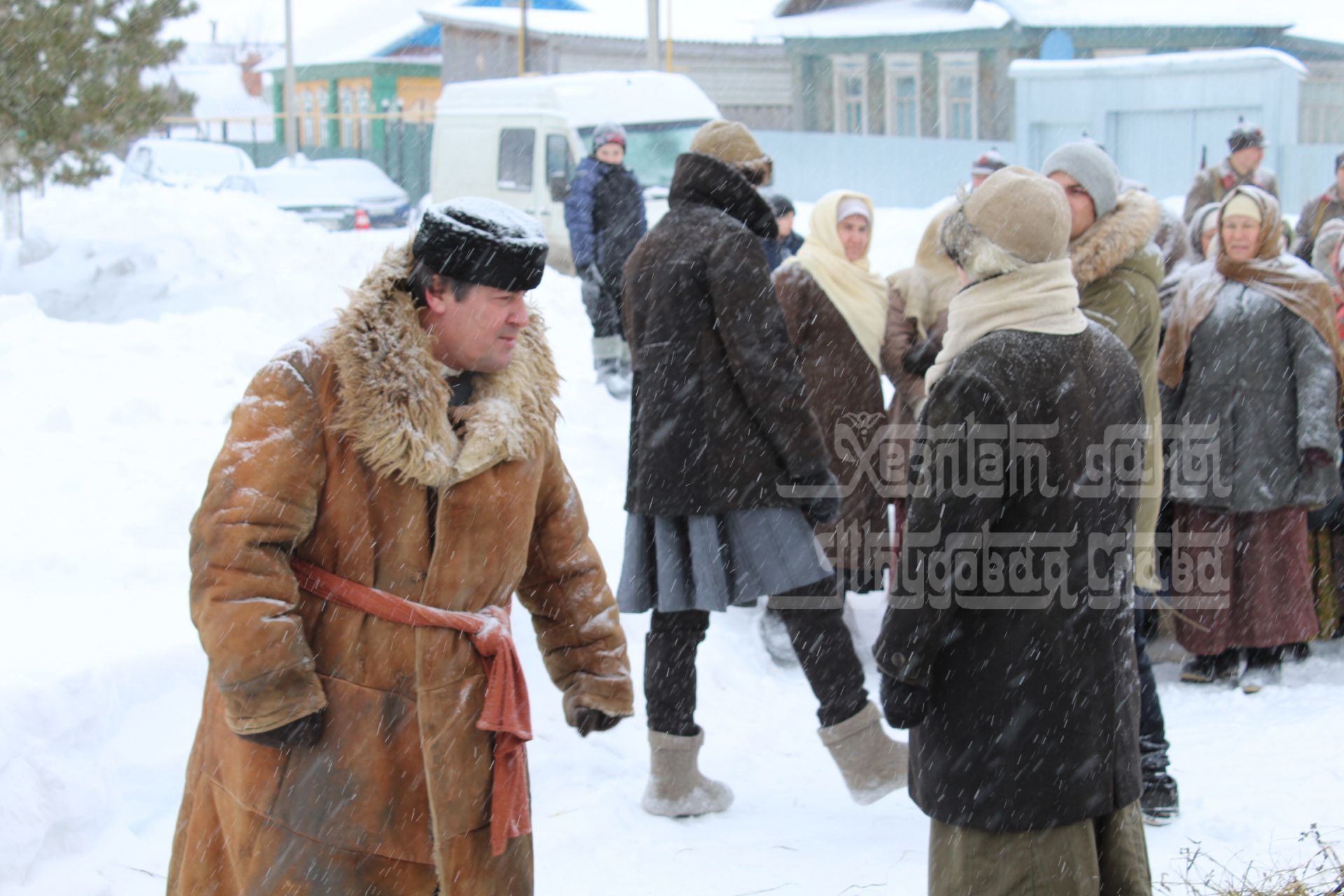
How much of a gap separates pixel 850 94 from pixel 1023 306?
3096 centimetres

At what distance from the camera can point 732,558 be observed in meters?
4.32

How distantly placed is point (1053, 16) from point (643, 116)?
16.5 m

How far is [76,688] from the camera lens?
3.94 metres

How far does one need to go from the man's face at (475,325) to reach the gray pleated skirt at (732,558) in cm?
167

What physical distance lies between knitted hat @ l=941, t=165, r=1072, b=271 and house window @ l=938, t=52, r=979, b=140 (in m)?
28.0

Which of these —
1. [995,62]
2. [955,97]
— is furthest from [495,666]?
[955,97]

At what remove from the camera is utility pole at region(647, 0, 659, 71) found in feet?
66.6

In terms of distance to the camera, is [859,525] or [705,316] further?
[859,525]

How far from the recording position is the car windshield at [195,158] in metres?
27.9

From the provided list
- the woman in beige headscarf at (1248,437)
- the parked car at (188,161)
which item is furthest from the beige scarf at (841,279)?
the parked car at (188,161)

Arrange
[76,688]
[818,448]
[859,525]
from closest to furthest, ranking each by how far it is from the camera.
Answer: [76,688], [818,448], [859,525]

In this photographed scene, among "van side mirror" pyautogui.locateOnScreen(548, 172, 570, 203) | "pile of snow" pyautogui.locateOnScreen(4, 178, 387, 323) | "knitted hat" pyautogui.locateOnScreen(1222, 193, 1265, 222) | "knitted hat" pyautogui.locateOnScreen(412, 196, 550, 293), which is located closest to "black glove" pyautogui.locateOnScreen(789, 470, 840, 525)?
"knitted hat" pyautogui.locateOnScreen(412, 196, 550, 293)

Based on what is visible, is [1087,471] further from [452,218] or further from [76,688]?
[76,688]

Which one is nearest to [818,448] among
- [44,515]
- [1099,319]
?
[1099,319]
